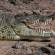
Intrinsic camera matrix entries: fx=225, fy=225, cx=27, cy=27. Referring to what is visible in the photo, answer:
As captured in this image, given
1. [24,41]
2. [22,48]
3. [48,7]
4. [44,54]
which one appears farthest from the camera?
[48,7]

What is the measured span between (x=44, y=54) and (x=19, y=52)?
0.57 meters

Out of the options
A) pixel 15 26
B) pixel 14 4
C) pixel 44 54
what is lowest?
pixel 44 54

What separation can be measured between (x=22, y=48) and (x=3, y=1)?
19.9 feet

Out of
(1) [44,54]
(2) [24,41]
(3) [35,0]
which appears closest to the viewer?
(1) [44,54]

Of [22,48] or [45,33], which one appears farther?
[45,33]

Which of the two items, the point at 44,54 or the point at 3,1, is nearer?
the point at 44,54

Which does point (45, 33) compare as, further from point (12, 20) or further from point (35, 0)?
point (35, 0)

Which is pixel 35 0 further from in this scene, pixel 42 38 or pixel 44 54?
pixel 44 54

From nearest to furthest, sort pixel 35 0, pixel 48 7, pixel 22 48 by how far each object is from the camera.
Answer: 1. pixel 22 48
2. pixel 48 7
3. pixel 35 0

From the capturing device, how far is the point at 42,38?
20.1 ft

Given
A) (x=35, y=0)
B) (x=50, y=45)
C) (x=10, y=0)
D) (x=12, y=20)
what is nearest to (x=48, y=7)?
(x=35, y=0)

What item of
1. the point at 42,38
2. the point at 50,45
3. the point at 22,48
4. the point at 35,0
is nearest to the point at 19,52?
the point at 22,48

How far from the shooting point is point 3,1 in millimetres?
11102

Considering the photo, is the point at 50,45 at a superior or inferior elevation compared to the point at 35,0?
inferior
